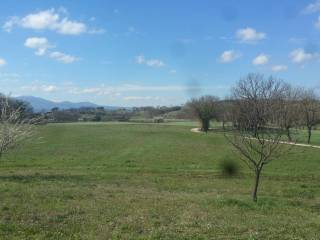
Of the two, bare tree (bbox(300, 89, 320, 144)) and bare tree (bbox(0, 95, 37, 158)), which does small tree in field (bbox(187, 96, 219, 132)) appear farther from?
bare tree (bbox(0, 95, 37, 158))

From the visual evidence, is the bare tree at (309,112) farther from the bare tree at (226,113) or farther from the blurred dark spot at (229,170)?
the blurred dark spot at (229,170)

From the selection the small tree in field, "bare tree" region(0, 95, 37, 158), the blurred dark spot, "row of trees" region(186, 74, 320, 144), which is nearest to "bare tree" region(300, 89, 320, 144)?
"row of trees" region(186, 74, 320, 144)

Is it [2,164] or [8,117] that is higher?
[8,117]

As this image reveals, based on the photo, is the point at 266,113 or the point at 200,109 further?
the point at 200,109

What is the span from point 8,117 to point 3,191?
10.6 metres

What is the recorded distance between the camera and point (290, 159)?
41594 millimetres

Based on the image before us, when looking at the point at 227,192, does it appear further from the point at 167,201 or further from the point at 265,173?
the point at 265,173

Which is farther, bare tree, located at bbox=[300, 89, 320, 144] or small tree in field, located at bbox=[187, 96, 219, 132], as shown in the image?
small tree in field, located at bbox=[187, 96, 219, 132]

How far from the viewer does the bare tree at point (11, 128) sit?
23953 mm

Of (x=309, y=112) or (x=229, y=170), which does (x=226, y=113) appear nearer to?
(x=229, y=170)

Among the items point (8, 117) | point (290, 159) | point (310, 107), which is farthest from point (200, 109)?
point (8, 117)

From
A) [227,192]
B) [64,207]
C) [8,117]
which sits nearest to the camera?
[64,207]

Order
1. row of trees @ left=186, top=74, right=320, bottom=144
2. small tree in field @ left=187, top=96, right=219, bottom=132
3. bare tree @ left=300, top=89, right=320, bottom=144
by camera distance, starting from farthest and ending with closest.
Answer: small tree in field @ left=187, top=96, right=219, bottom=132 → bare tree @ left=300, top=89, right=320, bottom=144 → row of trees @ left=186, top=74, right=320, bottom=144

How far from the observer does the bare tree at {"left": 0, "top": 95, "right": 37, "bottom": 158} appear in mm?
23953
